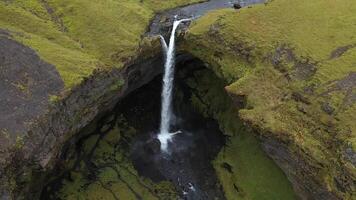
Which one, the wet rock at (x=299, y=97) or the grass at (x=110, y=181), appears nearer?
the wet rock at (x=299, y=97)

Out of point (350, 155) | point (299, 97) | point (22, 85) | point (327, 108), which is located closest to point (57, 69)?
point (22, 85)

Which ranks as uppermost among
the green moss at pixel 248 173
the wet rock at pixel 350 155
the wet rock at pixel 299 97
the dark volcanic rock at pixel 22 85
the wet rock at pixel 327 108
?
the dark volcanic rock at pixel 22 85

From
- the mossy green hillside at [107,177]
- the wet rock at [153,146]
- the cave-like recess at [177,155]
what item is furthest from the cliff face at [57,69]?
the wet rock at [153,146]

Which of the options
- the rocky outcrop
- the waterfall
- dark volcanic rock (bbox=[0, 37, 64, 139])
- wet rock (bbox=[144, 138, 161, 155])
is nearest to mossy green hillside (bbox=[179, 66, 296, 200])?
the waterfall

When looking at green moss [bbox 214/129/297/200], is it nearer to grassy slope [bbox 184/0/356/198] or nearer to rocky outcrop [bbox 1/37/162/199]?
grassy slope [bbox 184/0/356/198]

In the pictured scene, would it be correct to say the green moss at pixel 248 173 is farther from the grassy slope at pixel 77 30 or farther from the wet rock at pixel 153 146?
the grassy slope at pixel 77 30

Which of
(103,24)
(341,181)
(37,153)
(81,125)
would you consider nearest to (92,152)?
(81,125)

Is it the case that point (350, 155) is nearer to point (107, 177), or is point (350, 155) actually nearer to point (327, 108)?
point (327, 108)
